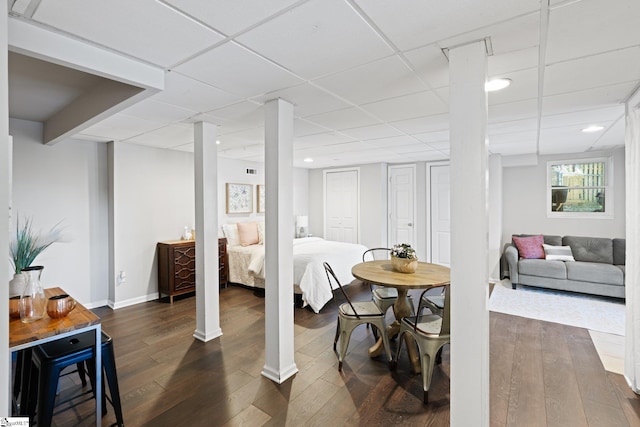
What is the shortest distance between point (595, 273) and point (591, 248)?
30.8 inches

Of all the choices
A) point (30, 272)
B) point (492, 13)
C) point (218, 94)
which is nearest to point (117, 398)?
point (30, 272)

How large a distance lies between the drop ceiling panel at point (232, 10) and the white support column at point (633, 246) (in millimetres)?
2799

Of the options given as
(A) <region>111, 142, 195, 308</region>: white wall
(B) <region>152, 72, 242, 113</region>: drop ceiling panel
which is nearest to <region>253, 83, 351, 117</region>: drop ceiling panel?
(B) <region>152, 72, 242, 113</region>: drop ceiling panel

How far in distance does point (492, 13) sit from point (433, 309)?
2.49 meters

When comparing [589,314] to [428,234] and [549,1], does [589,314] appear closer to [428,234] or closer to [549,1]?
[428,234]

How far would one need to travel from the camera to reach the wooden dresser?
15.0ft

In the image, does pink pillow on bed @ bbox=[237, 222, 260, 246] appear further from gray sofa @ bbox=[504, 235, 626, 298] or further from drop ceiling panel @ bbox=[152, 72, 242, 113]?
gray sofa @ bbox=[504, 235, 626, 298]

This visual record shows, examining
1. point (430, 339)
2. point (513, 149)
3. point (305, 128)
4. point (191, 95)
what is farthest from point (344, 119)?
point (513, 149)

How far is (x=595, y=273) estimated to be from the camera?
4559mm

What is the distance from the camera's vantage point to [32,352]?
1963 millimetres

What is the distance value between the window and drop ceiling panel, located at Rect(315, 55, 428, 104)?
4855 mm

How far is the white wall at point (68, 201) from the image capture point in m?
3.64

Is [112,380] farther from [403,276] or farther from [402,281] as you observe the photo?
[403,276]

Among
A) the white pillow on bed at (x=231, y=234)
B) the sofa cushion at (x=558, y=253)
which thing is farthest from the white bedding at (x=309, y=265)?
the sofa cushion at (x=558, y=253)
